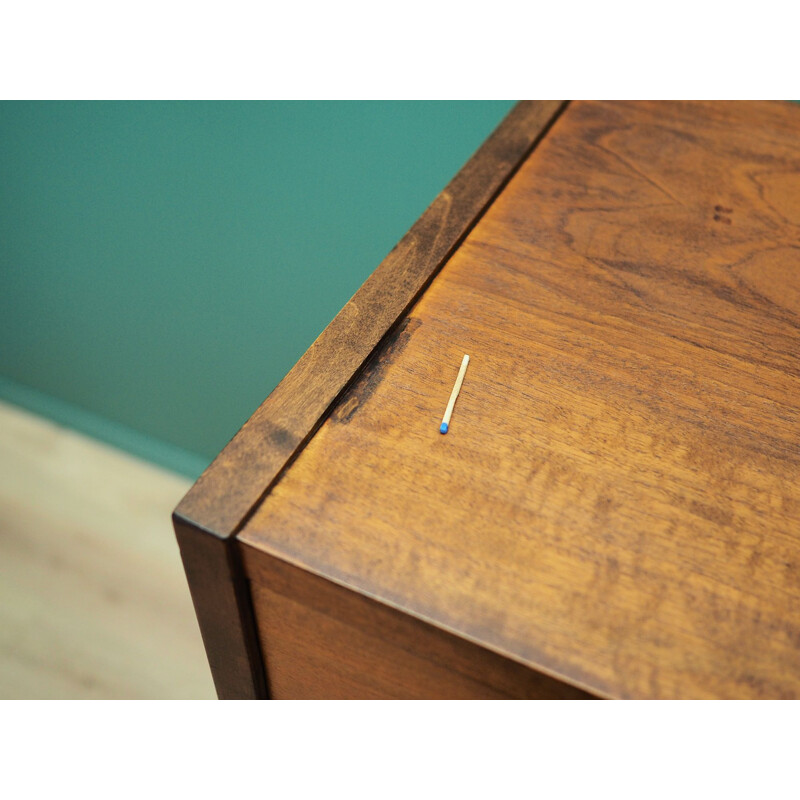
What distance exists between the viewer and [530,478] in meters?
0.43

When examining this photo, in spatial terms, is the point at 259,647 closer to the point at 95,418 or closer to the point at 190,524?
the point at 190,524

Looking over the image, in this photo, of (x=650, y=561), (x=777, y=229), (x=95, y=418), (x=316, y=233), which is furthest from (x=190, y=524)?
(x=95, y=418)

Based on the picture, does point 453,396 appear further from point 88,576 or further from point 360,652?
point 88,576

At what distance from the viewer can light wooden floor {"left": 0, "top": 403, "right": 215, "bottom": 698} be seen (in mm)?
990

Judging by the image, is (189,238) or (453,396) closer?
(453,396)

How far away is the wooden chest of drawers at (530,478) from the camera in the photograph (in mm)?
377

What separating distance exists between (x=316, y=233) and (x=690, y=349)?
629mm

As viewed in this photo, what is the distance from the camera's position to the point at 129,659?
3.31ft

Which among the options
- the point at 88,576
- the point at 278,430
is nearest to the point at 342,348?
the point at 278,430

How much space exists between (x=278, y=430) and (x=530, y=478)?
0.48 feet

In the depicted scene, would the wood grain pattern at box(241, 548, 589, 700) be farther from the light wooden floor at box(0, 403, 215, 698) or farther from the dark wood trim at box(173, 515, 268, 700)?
the light wooden floor at box(0, 403, 215, 698)

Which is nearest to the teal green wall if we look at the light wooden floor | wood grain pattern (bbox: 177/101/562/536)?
the light wooden floor

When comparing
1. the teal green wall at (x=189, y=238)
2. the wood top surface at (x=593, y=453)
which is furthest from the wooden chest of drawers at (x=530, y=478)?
the teal green wall at (x=189, y=238)

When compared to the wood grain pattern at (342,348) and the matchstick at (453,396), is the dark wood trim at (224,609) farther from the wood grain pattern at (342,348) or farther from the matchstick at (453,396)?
the matchstick at (453,396)
